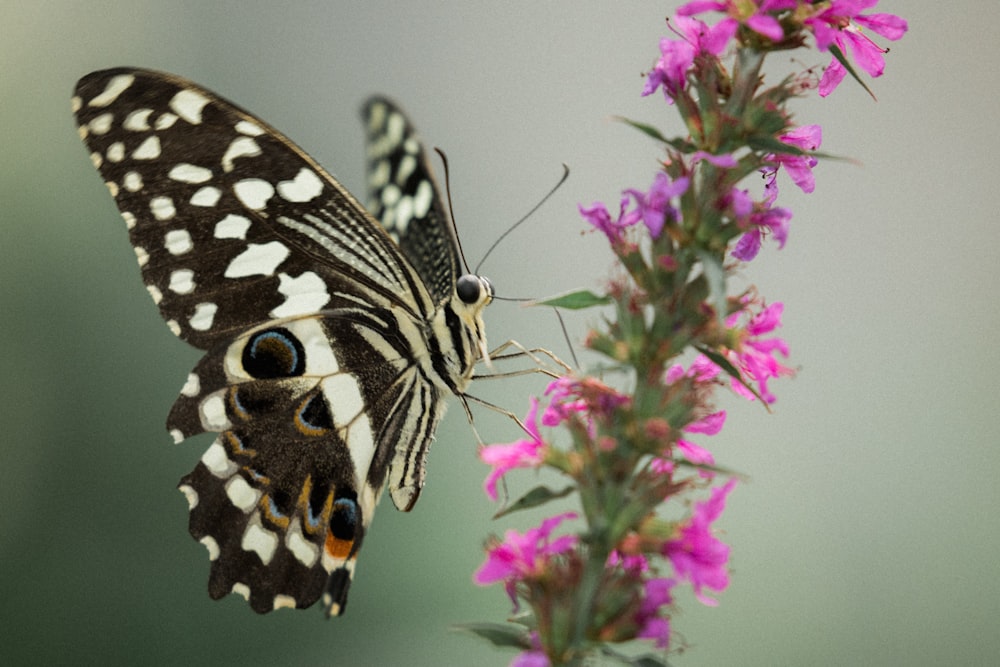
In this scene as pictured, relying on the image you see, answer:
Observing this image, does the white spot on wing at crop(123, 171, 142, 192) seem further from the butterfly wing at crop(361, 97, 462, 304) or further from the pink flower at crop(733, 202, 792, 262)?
the pink flower at crop(733, 202, 792, 262)

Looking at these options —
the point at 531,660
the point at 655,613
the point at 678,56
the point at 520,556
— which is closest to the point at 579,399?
the point at 520,556

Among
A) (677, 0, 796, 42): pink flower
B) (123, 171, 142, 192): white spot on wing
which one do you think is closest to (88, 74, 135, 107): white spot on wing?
(123, 171, 142, 192): white spot on wing

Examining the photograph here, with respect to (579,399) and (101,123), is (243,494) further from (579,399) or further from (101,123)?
(579,399)

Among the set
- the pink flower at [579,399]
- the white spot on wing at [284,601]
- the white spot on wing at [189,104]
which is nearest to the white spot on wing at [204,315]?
the white spot on wing at [189,104]

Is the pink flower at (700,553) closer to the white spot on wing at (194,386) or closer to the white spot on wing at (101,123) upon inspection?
the white spot on wing at (194,386)

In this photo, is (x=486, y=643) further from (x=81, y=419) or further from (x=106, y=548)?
(x=81, y=419)

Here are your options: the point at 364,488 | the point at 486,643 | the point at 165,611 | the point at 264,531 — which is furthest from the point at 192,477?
the point at 165,611
